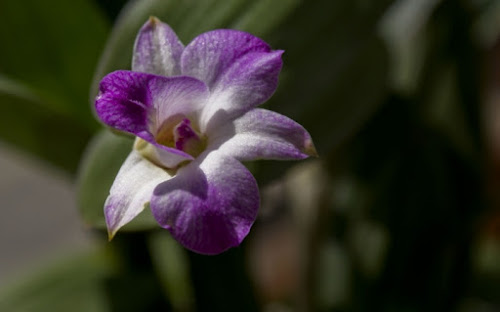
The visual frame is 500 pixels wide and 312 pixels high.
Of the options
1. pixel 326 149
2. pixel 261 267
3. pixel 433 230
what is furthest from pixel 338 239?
pixel 261 267

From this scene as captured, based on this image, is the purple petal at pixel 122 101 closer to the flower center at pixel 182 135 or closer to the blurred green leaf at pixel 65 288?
the flower center at pixel 182 135

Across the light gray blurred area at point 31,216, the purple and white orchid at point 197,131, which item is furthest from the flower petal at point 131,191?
the light gray blurred area at point 31,216

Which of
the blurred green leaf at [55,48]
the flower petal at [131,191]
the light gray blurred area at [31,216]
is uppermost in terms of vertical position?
the flower petal at [131,191]

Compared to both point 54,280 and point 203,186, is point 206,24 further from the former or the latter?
point 54,280

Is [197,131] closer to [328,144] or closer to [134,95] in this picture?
[134,95]

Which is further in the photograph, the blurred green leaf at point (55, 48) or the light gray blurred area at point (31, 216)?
the light gray blurred area at point (31, 216)

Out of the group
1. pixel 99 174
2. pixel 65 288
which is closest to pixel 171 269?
pixel 65 288
